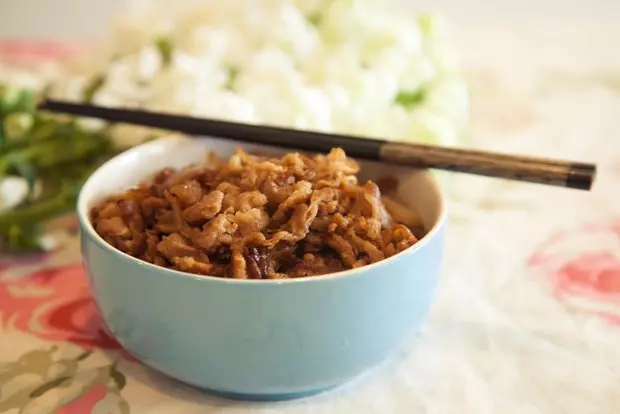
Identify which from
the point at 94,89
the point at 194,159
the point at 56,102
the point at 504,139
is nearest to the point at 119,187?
the point at 194,159

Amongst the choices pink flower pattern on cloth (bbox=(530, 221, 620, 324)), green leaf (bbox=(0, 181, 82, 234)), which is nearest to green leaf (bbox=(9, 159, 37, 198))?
green leaf (bbox=(0, 181, 82, 234))

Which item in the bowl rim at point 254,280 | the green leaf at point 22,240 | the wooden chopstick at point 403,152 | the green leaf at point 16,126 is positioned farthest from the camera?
the green leaf at point 16,126

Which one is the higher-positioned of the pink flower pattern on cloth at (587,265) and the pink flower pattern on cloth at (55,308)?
the pink flower pattern on cloth at (587,265)

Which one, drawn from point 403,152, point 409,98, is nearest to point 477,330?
point 403,152

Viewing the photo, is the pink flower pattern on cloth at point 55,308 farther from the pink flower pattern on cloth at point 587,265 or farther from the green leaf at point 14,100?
the pink flower pattern on cloth at point 587,265

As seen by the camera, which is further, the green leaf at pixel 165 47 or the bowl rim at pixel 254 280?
the green leaf at pixel 165 47

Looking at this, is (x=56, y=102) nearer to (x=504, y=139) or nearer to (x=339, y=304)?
(x=339, y=304)

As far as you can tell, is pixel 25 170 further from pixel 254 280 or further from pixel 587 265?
pixel 587 265

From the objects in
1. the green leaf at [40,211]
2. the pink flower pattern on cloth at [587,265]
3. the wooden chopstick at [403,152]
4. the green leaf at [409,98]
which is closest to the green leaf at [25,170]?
the green leaf at [40,211]
